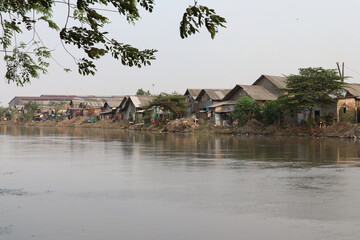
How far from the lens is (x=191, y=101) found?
65.2 m

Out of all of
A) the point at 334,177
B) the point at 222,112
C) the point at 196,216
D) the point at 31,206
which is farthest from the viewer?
the point at 222,112

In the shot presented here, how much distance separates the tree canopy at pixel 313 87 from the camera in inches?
1446

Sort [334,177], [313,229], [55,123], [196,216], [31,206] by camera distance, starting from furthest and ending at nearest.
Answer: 1. [55,123]
2. [334,177]
3. [31,206]
4. [196,216]
5. [313,229]

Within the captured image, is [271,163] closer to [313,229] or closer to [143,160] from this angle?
[143,160]

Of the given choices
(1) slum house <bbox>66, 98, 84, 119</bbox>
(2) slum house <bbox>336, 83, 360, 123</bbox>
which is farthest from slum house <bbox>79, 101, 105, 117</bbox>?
(2) slum house <bbox>336, 83, 360, 123</bbox>

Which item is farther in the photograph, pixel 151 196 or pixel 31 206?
pixel 151 196

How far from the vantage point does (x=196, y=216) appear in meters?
A: 8.05

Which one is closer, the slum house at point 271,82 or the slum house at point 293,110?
the slum house at point 293,110

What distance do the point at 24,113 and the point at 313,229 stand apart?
403 feet

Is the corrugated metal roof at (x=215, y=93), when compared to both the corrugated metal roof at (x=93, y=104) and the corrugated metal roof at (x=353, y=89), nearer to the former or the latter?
the corrugated metal roof at (x=353, y=89)

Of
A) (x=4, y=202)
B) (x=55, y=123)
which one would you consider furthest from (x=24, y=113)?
(x=4, y=202)

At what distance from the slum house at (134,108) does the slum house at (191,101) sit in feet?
31.7

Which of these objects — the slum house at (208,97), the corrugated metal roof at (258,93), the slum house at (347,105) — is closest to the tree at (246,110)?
the corrugated metal roof at (258,93)

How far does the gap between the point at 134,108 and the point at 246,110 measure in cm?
3581
